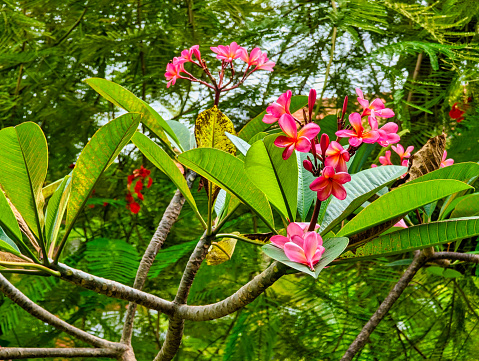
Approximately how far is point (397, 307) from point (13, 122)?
115cm

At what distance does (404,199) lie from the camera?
1.12 ft

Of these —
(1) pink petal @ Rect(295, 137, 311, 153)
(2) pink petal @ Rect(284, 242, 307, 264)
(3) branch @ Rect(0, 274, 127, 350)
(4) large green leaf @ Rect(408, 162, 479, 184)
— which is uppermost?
(4) large green leaf @ Rect(408, 162, 479, 184)

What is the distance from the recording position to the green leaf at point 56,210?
45cm

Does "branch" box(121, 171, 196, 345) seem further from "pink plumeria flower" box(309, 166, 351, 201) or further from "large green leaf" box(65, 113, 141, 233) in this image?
"pink plumeria flower" box(309, 166, 351, 201)

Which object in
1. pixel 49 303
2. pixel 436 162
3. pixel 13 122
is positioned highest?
pixel 13 122

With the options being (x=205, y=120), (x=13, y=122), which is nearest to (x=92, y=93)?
(x=13, y=122)

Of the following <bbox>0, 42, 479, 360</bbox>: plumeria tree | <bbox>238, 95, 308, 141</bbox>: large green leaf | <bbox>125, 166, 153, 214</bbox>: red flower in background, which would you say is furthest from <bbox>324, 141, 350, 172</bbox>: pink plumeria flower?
<bbox>125, 166, 153, 214</bbox>: red flower in background

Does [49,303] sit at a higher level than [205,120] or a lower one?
lower

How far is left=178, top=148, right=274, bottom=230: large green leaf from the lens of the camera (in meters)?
0.34

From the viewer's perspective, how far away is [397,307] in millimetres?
971

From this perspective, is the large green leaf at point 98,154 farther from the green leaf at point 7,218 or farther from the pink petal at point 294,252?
the pink petal at point 294,252

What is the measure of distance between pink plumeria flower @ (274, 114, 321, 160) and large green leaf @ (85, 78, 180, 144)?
214 mm

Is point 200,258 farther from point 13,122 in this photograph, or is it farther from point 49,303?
point 13,122

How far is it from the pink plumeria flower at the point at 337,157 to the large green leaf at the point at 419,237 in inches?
3.2
